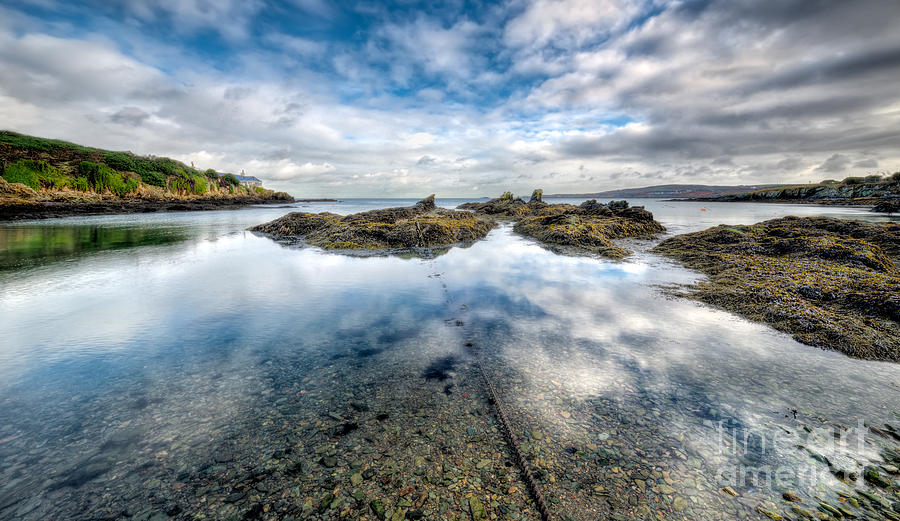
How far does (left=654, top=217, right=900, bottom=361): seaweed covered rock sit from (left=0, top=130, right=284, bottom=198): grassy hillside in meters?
91.2

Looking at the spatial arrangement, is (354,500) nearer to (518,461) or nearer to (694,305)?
(518,461)

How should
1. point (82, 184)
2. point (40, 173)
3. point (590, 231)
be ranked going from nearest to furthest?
point (590, 231) < point (40, 173) < point (82, 184)

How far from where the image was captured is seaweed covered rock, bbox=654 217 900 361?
6.63m

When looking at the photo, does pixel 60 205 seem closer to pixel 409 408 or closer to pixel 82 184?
pixel 82 184

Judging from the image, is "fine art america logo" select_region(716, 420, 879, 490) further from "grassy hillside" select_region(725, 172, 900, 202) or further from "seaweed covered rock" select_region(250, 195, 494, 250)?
"grassy hillside" select_region(725, 172, 900, 202)

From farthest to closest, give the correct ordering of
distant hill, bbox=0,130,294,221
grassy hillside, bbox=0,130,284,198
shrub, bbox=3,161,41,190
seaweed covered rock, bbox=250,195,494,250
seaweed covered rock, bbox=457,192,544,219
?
grassy hillside, bbox=0,130,284,198 < shrub, bbox=3,161,41,190 < seaweed covered rock, bbox=457,192,544,219 < distant hill, bbox=0,130,294,221 < seaweed covered rock, bbox=250,195,494,250

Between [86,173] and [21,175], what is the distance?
1295 centimetres

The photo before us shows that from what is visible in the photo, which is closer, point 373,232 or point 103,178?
point 373,232

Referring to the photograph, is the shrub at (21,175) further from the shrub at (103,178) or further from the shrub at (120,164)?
the shrub at (120,164)

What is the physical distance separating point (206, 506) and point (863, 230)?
2796cm

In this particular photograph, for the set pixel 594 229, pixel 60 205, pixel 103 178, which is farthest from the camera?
pixel 103 178

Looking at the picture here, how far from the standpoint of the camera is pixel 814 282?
29.6 ft

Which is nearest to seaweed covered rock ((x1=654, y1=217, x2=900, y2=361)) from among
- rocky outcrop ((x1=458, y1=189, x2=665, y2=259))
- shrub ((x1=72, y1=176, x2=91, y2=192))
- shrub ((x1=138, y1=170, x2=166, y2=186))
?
rocky outcrop ((x1=458, y1=189, x2=665, y2=259))

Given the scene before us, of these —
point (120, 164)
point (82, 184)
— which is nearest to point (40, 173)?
point (82, 184)
